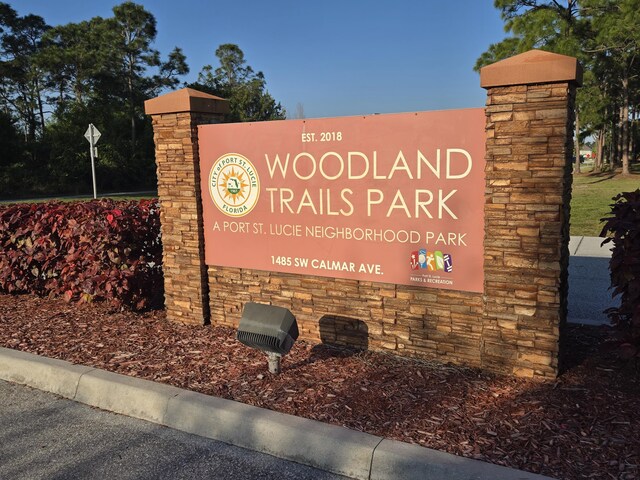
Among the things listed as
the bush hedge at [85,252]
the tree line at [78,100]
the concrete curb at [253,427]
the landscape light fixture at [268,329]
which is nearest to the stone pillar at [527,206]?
the concrete curb at [253,427]

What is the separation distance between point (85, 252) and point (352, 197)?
3235mm

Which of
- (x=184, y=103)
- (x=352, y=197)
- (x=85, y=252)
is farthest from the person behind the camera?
(x=85, y=252)

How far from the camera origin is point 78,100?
4369 centimetres

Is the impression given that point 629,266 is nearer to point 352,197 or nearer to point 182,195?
point 352,197

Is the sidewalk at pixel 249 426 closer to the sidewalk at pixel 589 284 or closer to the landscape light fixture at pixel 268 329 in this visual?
the landscape light fixture at pixel 268 329

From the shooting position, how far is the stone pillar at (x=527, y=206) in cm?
359

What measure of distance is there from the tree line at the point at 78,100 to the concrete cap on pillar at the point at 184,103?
32.5 metres

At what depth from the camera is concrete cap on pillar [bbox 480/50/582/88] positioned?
11.4 ft

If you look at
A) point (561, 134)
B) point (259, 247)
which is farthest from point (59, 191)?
point (561, 134)

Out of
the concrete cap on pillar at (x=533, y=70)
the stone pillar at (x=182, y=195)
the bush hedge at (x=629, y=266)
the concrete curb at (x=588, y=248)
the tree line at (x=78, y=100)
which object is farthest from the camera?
the tree line at (x=78, y=100)

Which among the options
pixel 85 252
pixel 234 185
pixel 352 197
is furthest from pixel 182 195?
pixel 352 197

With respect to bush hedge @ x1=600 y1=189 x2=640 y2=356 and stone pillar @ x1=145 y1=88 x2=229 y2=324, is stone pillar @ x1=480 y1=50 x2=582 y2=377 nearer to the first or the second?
bush hedge @ x1=600 y1=189 x2=640 y2=356

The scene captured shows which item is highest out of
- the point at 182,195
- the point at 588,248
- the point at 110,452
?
the point at 182,195

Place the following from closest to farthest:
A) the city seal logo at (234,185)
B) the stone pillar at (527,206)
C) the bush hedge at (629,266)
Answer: the stone pillar at (527,206)
the bush hedge at (629,266)
the city seal logo at (234,185)
